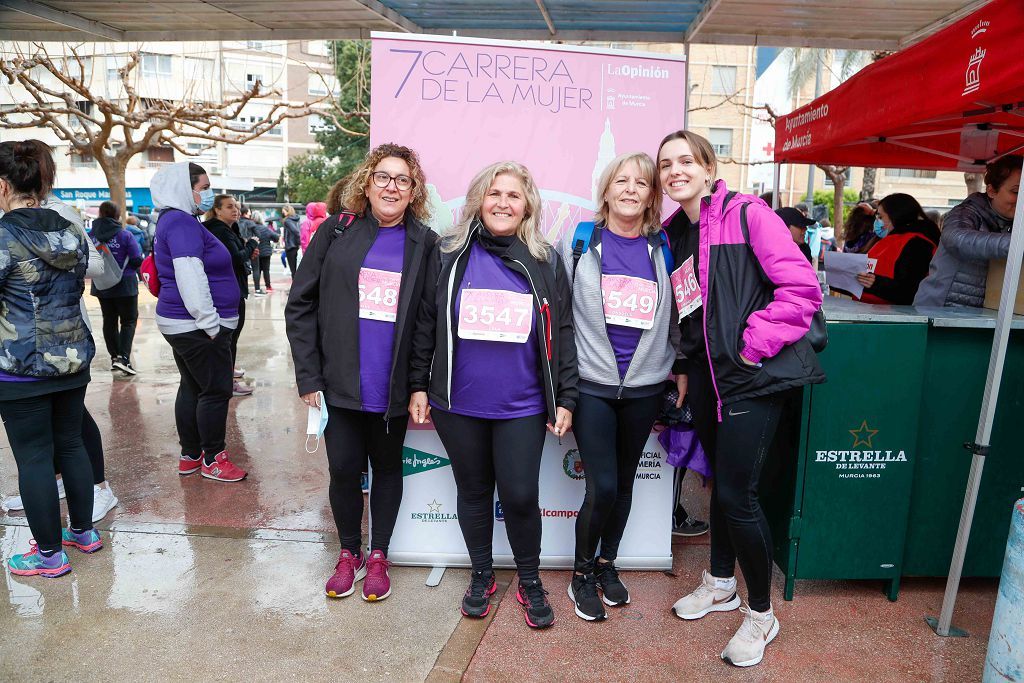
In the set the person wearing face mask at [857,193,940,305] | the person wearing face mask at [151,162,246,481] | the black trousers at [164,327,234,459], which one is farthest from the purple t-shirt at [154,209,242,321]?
the person wearing face mask at [857,193,940,305]

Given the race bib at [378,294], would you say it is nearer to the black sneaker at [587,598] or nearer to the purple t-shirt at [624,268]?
the purple t-shirt at [624,268]

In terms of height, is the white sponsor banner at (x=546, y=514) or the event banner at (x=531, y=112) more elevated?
the event banner at (x=531, y=112)

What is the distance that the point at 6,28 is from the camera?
5.30 m

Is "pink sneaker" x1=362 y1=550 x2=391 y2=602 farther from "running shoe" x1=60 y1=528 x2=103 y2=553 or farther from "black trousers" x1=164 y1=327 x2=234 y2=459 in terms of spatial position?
"black trousers" x1=164 y1=327 x2=234 y2=459

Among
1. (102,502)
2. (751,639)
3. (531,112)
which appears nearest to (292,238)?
(102,502)

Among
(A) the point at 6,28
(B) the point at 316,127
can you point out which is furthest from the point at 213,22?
(B) the point at 316,127

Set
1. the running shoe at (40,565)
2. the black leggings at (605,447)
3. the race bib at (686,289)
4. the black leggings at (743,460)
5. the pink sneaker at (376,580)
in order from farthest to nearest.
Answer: the running shoe at (40,565) < the pink sneaker at (376,580) < the black leggings at (605,447) < the race bib at (686,289) < the black leggings at (743,460)

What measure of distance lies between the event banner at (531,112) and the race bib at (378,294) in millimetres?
523

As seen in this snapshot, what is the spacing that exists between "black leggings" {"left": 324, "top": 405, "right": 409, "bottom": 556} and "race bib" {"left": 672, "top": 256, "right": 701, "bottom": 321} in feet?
3.98

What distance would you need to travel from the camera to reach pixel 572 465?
3.26 metres

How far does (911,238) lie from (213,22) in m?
4.82

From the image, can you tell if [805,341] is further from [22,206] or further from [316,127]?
[316,127]

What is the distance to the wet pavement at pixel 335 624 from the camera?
2600mm

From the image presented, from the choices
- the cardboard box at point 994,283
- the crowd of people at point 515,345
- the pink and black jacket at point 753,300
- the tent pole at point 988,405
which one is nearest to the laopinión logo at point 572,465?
the crowd of people at point 515,345
